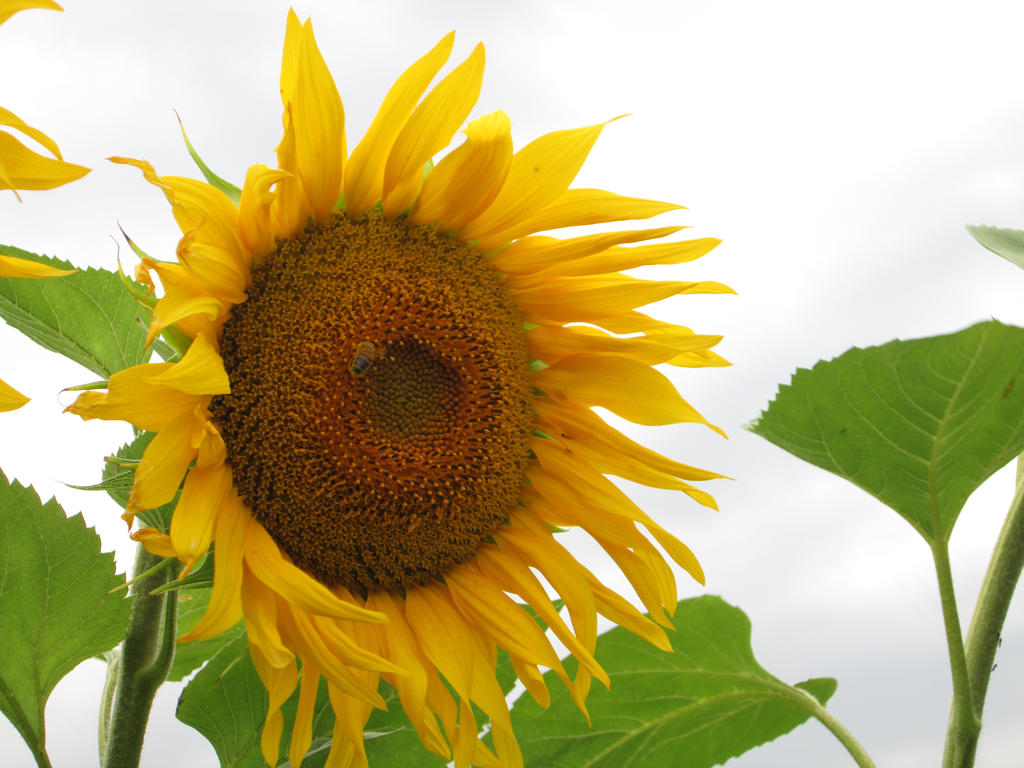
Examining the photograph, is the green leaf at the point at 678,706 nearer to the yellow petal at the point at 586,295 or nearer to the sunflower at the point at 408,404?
the sunflower at the point at 408,404

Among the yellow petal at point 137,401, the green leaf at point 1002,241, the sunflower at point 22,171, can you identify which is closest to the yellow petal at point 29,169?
the sunflower at point 22,171

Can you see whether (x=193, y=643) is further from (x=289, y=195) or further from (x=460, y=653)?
(x=289, y=195)

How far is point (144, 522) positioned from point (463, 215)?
68cm

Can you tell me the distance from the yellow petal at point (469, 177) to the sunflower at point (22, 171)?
56cm

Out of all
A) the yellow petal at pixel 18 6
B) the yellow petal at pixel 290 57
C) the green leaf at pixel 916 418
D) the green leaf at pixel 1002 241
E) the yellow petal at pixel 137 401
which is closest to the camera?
the yellow petal at pixel 18 6

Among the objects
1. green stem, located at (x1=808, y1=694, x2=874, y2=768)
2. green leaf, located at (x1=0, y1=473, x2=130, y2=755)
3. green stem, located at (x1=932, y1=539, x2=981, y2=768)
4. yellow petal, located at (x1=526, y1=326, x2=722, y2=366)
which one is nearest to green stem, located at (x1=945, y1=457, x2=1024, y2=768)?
green stem, located at (x1=932, y1=539, x2=981, y2=768)

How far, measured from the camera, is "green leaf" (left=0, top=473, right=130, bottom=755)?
155 centimetres

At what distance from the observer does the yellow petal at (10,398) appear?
1.22 metres

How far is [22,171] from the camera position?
123 centimetres

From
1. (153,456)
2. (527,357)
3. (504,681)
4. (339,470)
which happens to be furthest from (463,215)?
(504,681)

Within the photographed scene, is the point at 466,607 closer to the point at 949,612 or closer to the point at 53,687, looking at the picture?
the point at 53,687

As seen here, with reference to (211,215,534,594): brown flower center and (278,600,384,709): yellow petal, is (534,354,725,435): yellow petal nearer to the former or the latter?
(211,215,534,594): brown flower center

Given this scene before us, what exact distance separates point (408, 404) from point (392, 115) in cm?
45

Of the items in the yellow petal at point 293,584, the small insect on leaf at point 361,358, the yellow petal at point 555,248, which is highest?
the yellow petal at point 555,248
